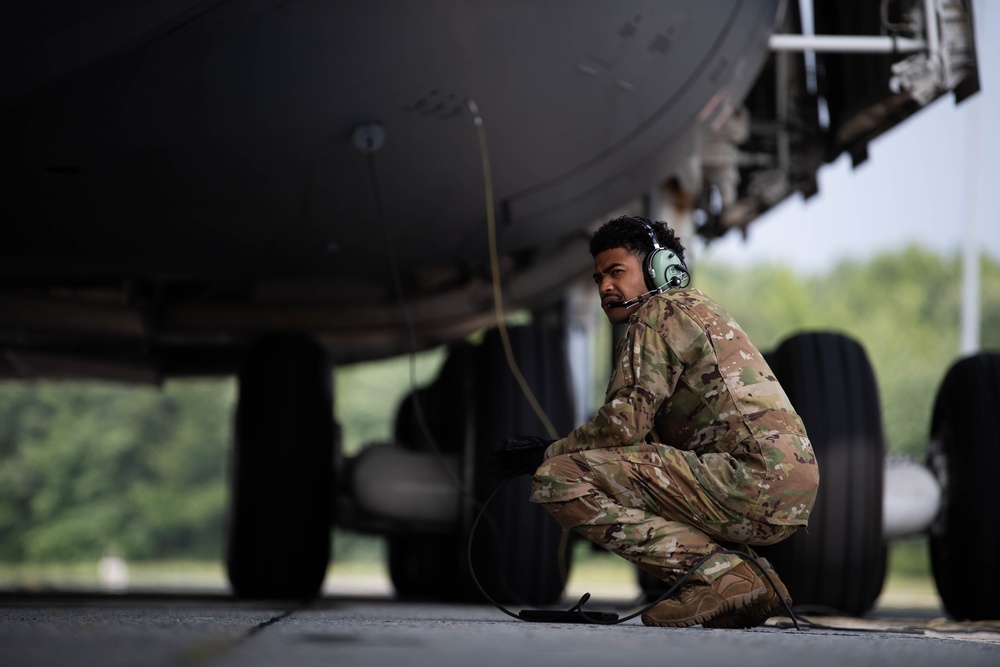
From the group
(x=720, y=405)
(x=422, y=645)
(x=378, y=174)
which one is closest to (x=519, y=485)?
(x=378, y=174)

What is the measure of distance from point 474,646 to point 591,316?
16.4 feet

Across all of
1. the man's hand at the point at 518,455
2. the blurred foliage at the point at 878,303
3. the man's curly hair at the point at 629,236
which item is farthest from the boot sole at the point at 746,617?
the blurred foliage at the point at 878,303

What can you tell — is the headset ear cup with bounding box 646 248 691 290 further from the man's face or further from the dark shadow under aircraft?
the dark shadow under aircraft

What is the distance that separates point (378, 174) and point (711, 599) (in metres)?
2.01

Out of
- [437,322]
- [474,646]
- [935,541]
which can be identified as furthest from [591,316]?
[474,646]

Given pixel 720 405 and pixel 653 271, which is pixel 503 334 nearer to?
pixel 653 271

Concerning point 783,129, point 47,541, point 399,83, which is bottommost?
point 47,541

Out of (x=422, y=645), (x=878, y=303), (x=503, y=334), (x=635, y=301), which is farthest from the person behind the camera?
(x=878, y=303)

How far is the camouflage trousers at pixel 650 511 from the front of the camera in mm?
2771

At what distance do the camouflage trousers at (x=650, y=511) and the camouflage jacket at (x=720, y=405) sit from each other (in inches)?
1.3

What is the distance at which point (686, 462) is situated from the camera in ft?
9.12

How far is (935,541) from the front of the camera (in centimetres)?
459

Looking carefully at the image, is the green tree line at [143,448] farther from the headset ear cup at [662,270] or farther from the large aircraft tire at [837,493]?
the headset ear cup at [662,270]

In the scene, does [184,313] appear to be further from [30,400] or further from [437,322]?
[30,400]
